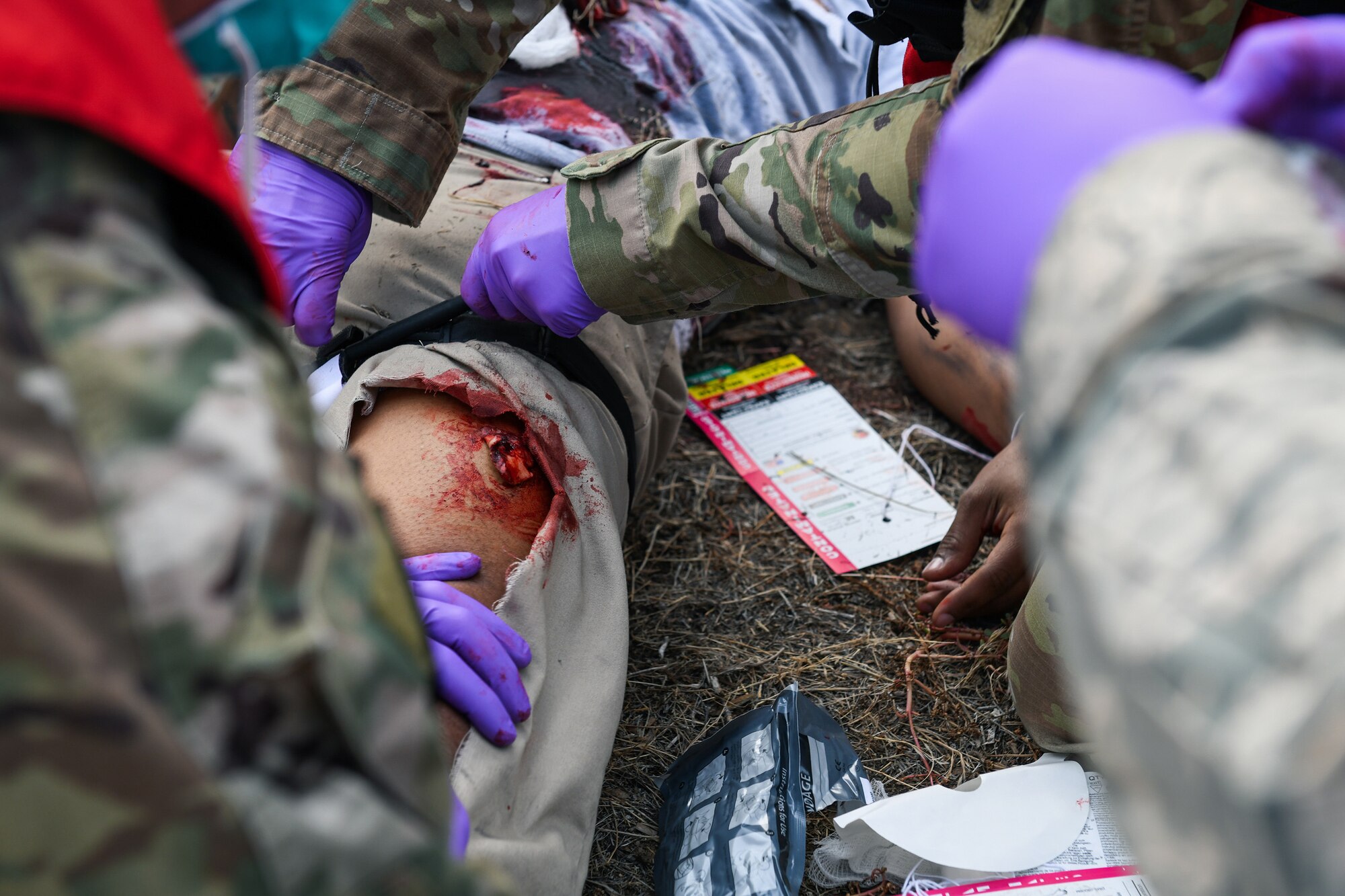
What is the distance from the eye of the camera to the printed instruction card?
5.96ft

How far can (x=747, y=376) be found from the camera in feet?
7.21

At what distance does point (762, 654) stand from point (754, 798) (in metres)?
0.38

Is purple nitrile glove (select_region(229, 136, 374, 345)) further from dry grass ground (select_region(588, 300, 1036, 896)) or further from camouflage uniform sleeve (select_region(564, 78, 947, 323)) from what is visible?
dry grass ground (select_region(588, 300, 1036, 896))

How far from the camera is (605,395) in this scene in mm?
1547

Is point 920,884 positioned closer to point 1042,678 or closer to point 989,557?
point 1042,678

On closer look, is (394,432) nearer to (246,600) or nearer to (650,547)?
(650,547)

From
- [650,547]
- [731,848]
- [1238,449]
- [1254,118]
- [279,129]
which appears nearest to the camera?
[1238,449]

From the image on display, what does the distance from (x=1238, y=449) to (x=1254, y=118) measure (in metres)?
0.30

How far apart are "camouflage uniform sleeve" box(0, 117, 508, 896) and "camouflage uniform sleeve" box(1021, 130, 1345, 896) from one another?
374mm

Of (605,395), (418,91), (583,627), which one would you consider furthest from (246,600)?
(418,91)

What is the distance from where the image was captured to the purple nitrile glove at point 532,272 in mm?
1455

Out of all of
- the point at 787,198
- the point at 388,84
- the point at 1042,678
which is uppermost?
the point at 388,84

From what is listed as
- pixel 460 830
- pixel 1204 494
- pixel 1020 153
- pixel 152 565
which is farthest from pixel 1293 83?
pixel 460 830

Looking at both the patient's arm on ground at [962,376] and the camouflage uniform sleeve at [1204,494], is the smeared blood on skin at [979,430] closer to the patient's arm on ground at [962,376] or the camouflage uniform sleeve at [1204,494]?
the patient's arm on ground at [962,376]
